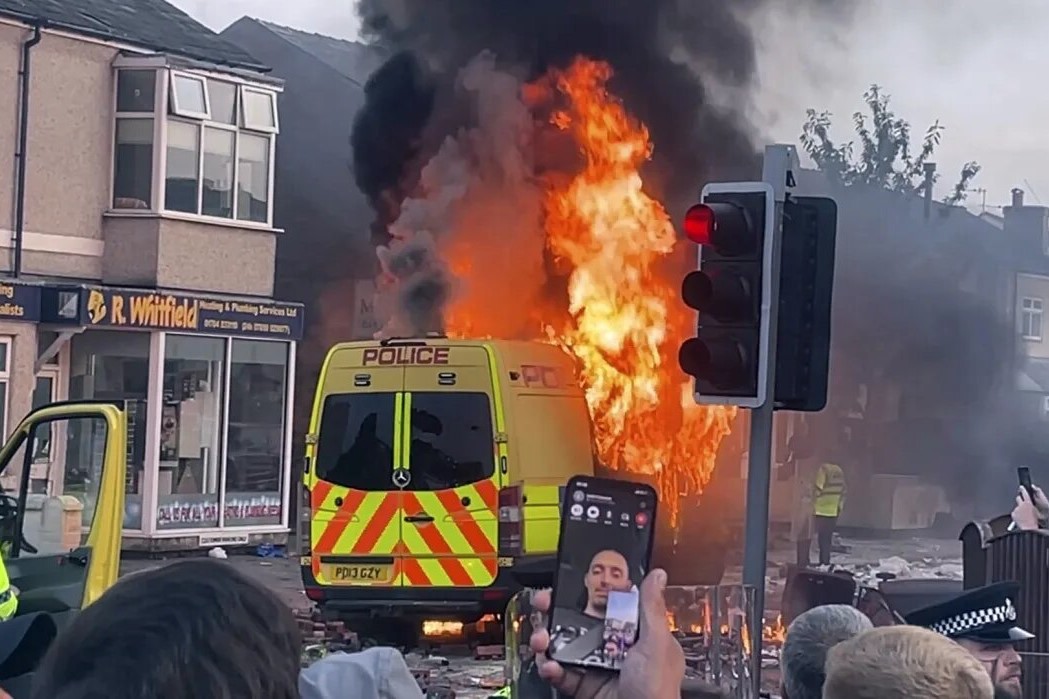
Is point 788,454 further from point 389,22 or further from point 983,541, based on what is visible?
point 983,541

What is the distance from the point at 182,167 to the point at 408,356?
390 inches

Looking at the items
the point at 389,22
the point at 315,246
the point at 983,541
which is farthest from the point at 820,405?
the point at 315,246

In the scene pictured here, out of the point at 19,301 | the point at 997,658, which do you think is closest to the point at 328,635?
the point at 19,301

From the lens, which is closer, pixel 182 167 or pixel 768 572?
pixel 768 572

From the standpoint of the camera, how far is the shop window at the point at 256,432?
21.4m

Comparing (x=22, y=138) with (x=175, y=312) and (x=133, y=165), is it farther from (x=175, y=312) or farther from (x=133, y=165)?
(x=175, y=312)

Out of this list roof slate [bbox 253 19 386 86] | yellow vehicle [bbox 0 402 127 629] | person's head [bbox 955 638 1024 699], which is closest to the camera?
person's head [bbox 955 638 1024 699]

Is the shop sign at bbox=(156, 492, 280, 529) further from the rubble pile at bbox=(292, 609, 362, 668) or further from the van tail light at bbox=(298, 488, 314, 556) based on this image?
the van tail light at bbox=(298, 488, 314, 556)

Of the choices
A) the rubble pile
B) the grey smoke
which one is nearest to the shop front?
the grey smoke

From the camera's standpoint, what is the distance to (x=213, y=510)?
20906 millimetres

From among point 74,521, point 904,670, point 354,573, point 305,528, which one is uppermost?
point 904,670

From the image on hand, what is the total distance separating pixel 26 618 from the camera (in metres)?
3.05

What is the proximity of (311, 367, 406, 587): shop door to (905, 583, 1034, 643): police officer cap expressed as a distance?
300 inches

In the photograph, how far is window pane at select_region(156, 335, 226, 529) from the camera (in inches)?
809
